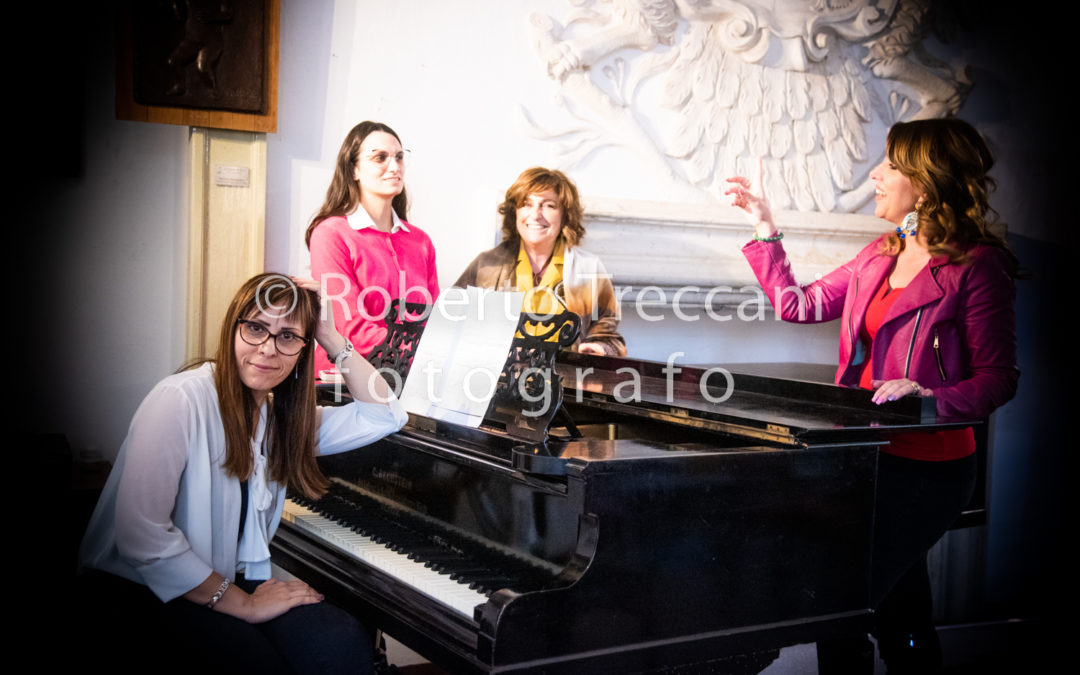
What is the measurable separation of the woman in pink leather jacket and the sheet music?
905mm

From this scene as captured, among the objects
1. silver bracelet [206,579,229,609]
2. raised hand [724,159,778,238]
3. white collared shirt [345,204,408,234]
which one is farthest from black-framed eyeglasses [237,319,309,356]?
raised hand [724,159,778,238]

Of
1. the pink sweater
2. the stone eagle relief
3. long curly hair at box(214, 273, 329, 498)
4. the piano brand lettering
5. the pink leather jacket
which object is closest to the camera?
long curly hair at box(214, 273, 329, 498)

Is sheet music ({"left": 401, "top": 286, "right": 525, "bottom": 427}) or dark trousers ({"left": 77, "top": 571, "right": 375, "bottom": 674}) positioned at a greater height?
sheet music ({"left": 401, "top": 286, "right": 525, "bottom": 427})

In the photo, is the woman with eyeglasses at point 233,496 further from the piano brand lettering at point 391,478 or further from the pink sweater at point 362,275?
the pink sweater at point 362,275

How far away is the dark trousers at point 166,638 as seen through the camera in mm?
1816

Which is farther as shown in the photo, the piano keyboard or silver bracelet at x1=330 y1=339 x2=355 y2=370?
silver bracelet at x1=330 y1=339 x2=355 y2=370

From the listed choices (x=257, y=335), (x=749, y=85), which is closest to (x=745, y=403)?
(x=257, y=335)

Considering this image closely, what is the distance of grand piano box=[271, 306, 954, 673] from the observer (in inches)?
64.9

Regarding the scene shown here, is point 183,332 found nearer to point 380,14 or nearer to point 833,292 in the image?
point 380,14

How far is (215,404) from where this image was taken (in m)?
1.96

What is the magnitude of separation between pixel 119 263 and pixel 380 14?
3.98 ft

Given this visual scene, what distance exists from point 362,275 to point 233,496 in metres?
1.29

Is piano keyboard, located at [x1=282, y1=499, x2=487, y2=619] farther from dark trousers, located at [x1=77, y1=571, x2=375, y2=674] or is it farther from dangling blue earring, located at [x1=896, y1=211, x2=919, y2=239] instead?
dangling blue earring, located at [x1=896, y1=211, x2=919, y2=239]

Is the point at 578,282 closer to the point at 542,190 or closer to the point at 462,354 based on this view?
the point at 542,190
